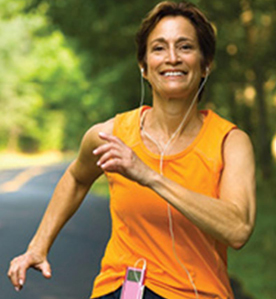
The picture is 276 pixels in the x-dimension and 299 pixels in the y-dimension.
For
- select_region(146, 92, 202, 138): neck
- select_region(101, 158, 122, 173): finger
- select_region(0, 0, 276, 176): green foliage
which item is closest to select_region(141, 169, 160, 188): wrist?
select_region(101, 158, 122, 173): finger

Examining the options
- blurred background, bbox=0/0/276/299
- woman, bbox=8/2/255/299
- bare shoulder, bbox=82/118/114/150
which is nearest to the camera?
woman, bbox=8/2/255/299

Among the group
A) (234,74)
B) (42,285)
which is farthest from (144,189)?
(234,74)

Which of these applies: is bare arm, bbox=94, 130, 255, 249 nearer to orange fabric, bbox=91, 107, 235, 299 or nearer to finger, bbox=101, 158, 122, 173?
finger, bbox=101, 158, 122, 173

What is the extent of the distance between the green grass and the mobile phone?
4.26 metres

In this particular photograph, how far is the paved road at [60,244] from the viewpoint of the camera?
671 centimetres

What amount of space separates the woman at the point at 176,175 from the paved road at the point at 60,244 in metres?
3.64

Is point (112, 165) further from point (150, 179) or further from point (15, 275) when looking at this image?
point (15, 275)

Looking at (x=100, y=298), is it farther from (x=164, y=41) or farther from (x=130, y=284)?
(x=164, y=41)

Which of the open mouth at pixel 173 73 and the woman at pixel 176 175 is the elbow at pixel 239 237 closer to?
the woman at pixel 176 175

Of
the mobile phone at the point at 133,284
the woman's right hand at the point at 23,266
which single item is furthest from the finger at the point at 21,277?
the mobile phone at the point at 133,284

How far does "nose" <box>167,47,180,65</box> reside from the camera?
2.73 meters

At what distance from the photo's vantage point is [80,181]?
3197mm

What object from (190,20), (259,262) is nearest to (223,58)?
(259,262)

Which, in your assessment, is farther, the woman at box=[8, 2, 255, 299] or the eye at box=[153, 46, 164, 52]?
the eye at box=[153, 46, 164, 52]
